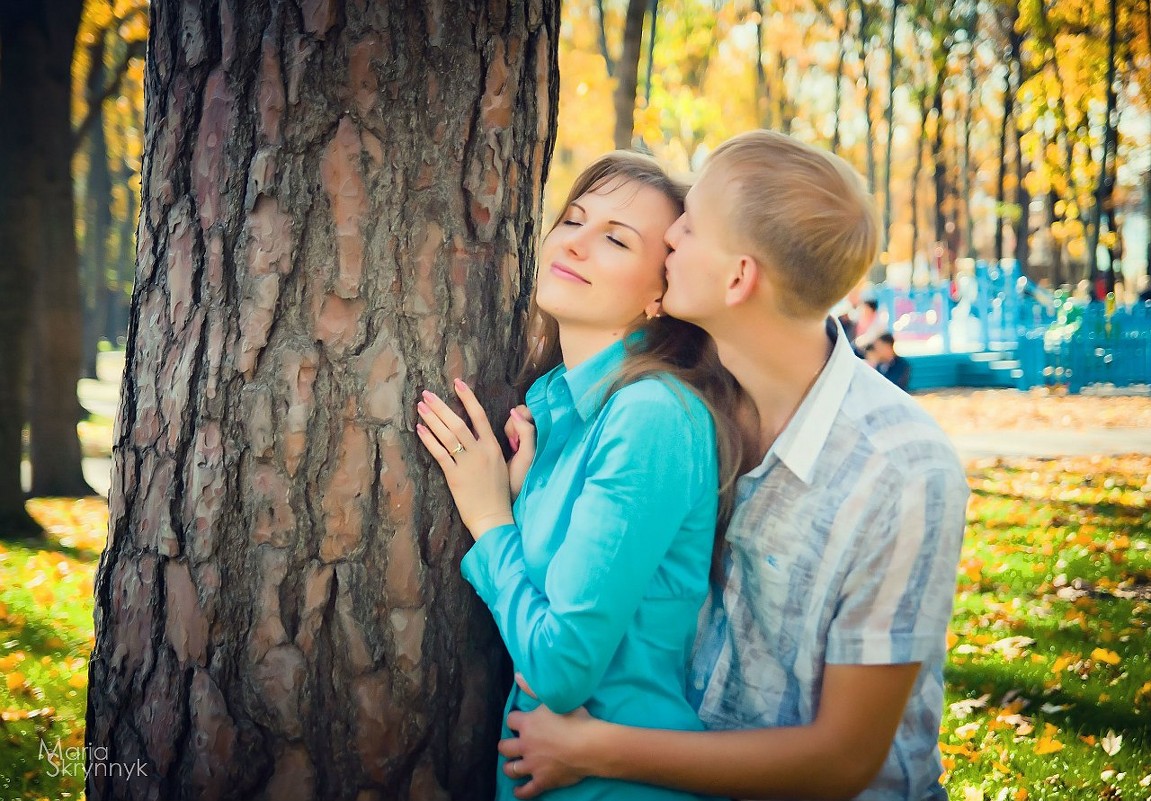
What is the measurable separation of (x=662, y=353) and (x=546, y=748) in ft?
2.82

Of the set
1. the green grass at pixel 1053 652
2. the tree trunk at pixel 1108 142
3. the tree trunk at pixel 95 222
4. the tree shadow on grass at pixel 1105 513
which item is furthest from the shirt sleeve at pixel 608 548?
the tree trunk at pixel 1108 142

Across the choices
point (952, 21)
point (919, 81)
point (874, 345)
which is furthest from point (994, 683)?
point (919, 81)

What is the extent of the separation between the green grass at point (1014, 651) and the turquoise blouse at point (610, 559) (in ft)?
7.35

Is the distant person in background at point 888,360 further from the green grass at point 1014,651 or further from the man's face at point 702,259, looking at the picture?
the man's face at point 702,259

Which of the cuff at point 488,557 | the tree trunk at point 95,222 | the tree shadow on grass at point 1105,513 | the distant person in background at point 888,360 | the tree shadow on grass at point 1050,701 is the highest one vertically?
the tree trunk at point 95,222

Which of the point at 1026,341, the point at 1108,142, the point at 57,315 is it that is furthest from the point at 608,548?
the point at 1108,142

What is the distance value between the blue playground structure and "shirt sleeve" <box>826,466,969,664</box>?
17.4m

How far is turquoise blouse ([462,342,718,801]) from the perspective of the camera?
5.94ft

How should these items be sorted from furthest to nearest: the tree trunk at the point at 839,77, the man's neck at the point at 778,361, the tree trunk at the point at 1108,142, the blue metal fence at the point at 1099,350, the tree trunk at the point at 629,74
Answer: the tree trunk at the point at 839,77 < the tree trunk at the point at 1108,142 < the blue metal fence at the point at 1099,350 < the tree trunk at the point at 629,74 < the man's neck at the point at 778,361

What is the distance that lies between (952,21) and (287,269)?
26.4 metres

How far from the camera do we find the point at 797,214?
2035 millimetres

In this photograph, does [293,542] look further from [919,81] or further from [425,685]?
[919,81]

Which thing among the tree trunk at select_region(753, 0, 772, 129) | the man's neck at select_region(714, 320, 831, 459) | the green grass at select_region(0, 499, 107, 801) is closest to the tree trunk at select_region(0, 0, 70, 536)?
the green grass at select_region(0, 499, 107, 801)

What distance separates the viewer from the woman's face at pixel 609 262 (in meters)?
2.20
